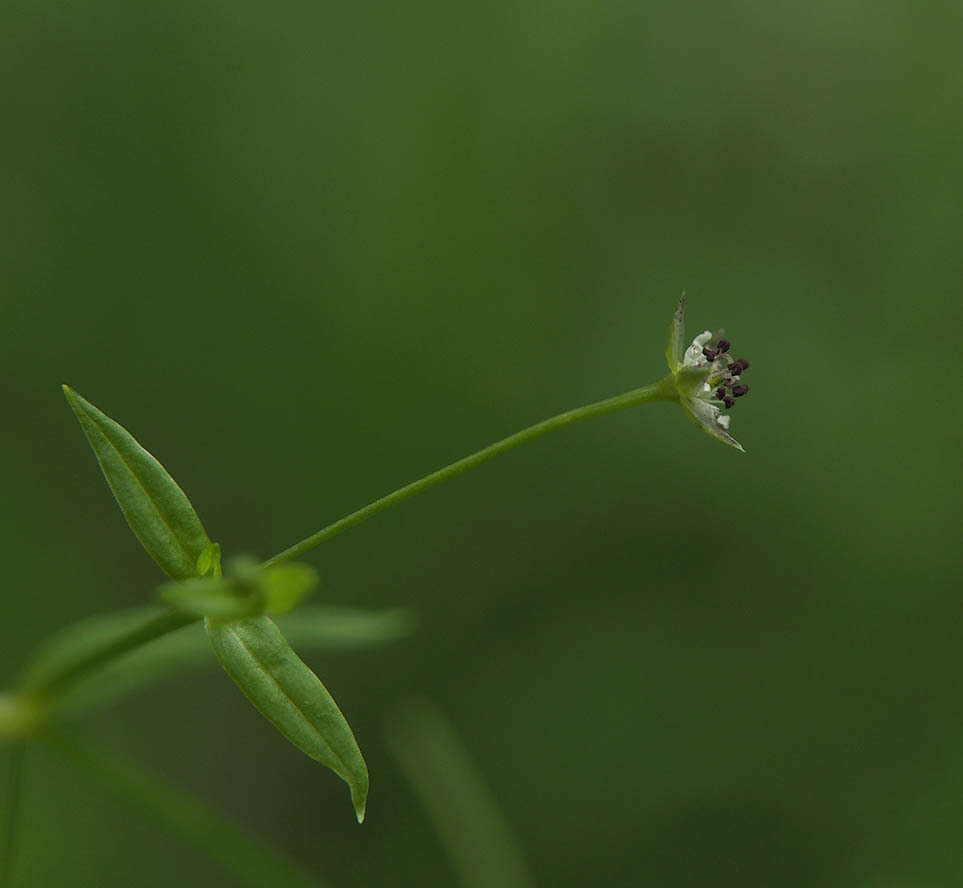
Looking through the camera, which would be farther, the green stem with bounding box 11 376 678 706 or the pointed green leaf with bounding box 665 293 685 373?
the pointed green leaf with bounding box 665 293 685 373

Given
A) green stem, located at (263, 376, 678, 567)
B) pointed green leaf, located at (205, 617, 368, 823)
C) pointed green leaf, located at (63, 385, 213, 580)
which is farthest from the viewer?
Result: pointed green leaf, located at (63, 385, 213, 580)

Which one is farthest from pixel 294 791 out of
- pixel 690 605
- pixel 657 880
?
pixel 690 605

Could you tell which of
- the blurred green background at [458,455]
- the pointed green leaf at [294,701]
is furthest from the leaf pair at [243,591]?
the blurred green background at [458,455]

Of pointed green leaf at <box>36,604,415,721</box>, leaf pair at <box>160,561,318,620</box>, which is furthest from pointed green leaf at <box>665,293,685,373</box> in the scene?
pointed green leaf at <box>36,604,415,721</box>

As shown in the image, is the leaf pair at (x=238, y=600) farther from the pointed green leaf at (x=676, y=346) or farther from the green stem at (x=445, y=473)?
the pointed green leaf at (x=676, y=346)

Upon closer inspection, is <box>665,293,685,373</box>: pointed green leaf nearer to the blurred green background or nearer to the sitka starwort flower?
the sitka starwort flower

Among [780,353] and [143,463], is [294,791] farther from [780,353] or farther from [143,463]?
[143,463]

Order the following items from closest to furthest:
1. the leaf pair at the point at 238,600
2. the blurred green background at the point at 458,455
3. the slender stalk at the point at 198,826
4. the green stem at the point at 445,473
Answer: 1. the green stem at the point at 445,473
2. the leaf pair at the point at 238,600
3. the slender stalk at the point at 198,826
4. the blurred green background at the point at 458,455
